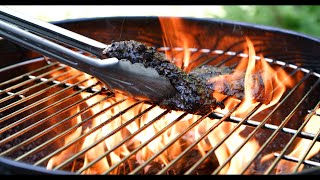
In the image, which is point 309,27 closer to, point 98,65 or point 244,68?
point 244,68

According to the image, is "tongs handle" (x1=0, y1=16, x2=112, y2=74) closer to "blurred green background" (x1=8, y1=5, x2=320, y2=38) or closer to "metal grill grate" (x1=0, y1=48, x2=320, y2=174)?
"metal grill grate" (x1=0, y1=48, x2=320, y2=174)

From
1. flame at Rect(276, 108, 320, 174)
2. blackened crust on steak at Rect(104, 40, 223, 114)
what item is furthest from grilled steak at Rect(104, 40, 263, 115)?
flame at Rect(276, 108, 320, 174)

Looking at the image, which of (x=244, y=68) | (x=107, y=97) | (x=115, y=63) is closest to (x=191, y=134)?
(x=244, y=68)

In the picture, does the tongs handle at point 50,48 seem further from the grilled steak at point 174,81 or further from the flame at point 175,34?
the flame at point 175,34

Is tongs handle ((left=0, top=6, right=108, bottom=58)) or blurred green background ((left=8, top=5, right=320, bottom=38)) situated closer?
tongs handle ((left=0, top=6, right=108, bottom=58))

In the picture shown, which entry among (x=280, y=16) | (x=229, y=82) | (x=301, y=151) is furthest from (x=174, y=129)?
(x=280, y=16)

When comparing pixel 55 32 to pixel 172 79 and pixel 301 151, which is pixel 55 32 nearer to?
pixel 172 79

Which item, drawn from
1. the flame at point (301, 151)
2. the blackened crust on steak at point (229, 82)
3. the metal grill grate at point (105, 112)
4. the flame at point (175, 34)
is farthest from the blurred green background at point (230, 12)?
the blackened crust on steak at point (229, 82)
